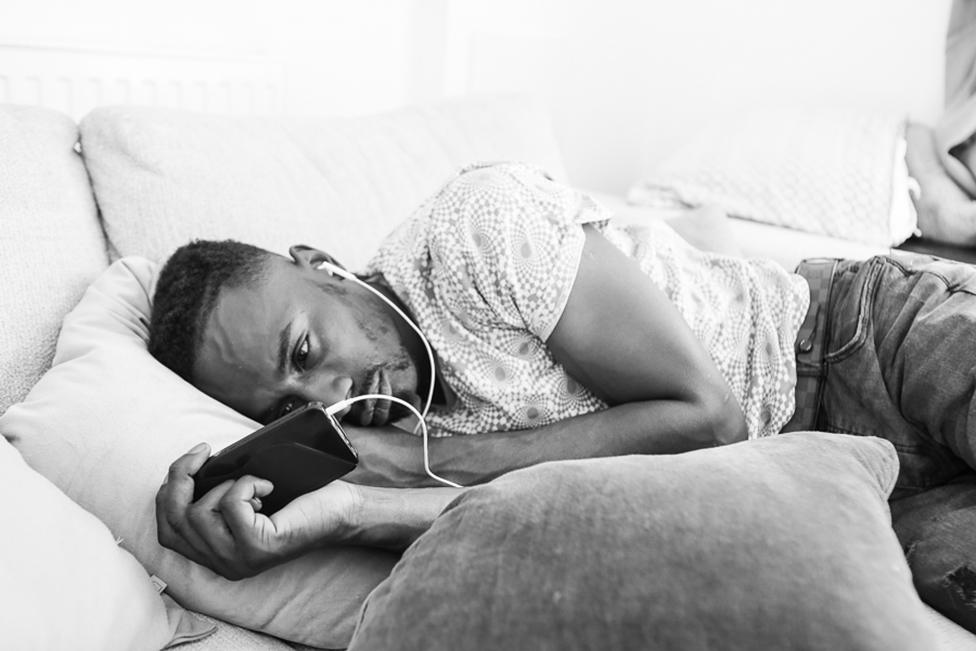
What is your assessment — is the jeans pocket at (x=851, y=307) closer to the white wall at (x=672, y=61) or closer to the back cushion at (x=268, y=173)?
the back cushion at (x=268, y=173)

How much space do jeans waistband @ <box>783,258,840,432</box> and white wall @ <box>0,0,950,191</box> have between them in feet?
4.52

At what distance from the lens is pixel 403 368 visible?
1145mm

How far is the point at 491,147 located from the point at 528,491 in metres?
1.19

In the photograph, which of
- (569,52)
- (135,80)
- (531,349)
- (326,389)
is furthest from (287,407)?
(569,52)

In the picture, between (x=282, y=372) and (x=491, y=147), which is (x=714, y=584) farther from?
(x=491, y=147)

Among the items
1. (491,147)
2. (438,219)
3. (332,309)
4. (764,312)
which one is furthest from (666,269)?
(491,147)

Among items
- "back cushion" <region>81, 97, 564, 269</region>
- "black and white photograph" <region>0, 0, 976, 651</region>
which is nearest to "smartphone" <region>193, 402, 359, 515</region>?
"black and white photograph" <region>0, 0, 976, 651</region>

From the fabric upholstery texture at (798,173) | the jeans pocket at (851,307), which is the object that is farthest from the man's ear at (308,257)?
the fabric upholstery texture at (798,173)

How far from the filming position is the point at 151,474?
3.04 feet

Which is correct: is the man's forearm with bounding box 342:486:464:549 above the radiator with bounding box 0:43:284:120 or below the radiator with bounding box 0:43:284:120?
below

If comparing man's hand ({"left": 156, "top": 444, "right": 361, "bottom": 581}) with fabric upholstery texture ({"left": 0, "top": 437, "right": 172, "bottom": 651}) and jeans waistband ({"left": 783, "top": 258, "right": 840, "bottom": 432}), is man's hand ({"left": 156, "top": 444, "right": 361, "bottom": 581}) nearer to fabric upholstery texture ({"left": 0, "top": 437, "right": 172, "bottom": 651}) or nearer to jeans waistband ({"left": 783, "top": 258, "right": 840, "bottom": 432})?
fabric upholstery texture ({"left": 0, "top": 437, "right": 172, "bottom": 651})

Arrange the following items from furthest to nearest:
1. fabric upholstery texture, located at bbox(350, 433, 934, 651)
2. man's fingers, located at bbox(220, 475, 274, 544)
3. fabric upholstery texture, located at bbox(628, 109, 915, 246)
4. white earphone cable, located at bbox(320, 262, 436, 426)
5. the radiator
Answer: fabric upholstery texture, located at bbox(628, 109, 915, 246)
the radiator
white earphone cable, located at bbox(320, 262, 436, 426)
man's fingers, located at bbox(220, 475, 274, 544)
fabric upholstery texture, located at bbox(350, 433, 934, 651)

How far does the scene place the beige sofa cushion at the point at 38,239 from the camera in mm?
1104

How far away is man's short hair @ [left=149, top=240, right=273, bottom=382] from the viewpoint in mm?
1079
